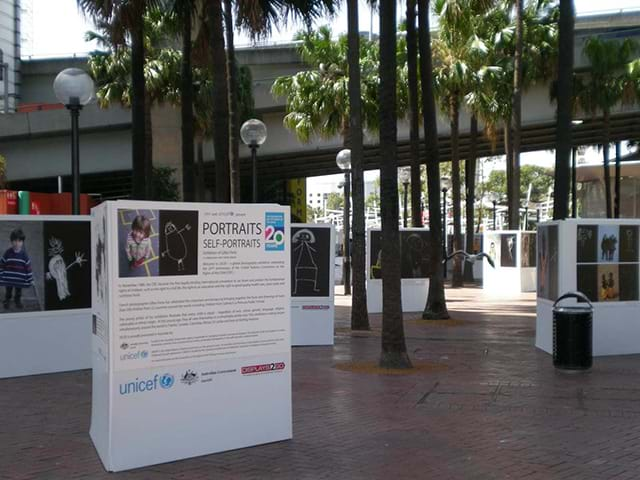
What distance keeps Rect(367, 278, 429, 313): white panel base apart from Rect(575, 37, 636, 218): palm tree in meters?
17.1

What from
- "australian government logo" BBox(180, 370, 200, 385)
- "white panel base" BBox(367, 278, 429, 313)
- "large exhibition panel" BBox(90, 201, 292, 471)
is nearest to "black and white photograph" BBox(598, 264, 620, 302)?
"large exhibition panel" BBox(90, 201, 292, 471)

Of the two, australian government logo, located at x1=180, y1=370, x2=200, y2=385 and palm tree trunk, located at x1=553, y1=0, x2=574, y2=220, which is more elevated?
palm tree trunk, located at x1=553, y1=0, x2=574, y2=220

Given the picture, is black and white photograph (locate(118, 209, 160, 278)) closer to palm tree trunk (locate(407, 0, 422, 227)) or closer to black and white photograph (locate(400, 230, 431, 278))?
palm tree trunk (locate(407, 0, 422, 227))

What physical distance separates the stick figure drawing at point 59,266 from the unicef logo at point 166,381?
540 cm

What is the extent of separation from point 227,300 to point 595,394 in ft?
17.0

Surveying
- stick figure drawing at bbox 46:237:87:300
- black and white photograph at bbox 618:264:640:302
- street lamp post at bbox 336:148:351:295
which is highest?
street lamp post at bbox 336:148:351:295

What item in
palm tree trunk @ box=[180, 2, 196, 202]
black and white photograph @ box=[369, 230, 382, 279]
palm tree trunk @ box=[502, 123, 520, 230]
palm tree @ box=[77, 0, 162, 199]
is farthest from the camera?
palm tree trunk @ box=[502, 123, 520, 230]

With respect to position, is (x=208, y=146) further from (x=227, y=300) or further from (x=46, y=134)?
(x=227, y=300)

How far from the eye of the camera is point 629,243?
13.8 meters

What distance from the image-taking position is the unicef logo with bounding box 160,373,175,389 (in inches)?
282

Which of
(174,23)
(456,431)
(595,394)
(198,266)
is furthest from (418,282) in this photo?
(198,266)

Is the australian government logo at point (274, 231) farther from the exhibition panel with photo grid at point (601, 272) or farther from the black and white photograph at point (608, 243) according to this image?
the black and white photograph at point (608, 243)

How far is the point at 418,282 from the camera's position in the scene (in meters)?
23.1

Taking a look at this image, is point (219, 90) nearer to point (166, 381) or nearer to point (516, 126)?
point (166, 381)
